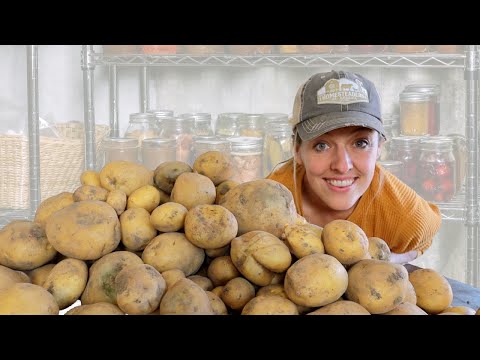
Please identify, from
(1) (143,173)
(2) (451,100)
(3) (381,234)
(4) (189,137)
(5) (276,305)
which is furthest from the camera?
(2) (451,100)

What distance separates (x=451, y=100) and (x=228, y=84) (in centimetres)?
111

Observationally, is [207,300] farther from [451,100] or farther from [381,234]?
[451,100]

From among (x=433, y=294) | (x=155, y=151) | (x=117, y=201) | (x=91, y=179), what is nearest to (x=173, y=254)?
(x=117, y=201)

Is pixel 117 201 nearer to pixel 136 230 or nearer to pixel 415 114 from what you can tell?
pixel 136 230

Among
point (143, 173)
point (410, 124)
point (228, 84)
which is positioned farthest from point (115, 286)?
point (228, 84)

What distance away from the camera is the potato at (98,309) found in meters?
0.78

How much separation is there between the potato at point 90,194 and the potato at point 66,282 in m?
0.12

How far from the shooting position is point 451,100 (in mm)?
A: 3199

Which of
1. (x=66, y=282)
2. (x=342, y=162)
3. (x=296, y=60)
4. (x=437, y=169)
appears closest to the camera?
(x=66, y=282)

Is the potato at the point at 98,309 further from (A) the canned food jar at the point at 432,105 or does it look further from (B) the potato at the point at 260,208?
(A) the canned food jar at the point at 432,105

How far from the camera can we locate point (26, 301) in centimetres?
77

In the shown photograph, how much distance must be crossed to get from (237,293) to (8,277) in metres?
0.31

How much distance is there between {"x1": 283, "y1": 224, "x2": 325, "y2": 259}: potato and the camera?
2.73 feet
